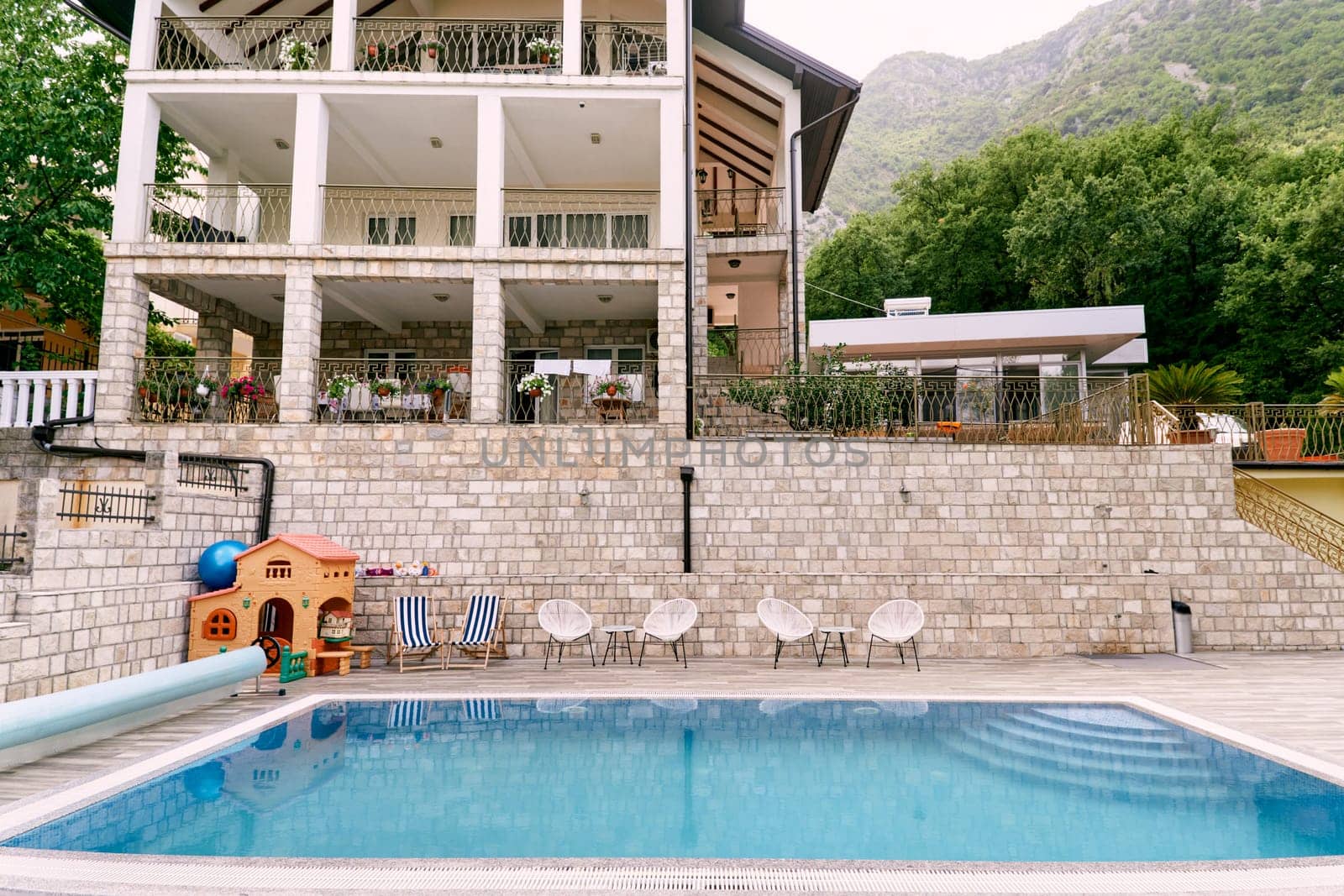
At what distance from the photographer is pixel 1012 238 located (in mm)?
27344

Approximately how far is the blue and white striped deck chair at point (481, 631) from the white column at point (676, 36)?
30.6 ft

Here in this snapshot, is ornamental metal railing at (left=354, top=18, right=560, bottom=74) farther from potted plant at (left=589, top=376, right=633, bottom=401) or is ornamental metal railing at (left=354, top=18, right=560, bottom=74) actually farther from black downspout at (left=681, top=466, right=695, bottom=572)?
black downspout at (left=681, top=466, right=695, bottom=572)

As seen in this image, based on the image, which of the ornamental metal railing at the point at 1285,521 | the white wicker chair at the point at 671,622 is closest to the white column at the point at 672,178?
the white wicker chair at the point at 671,622

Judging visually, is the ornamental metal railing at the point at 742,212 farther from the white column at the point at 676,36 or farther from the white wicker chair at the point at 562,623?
the white wicker chair at the point at 562,623

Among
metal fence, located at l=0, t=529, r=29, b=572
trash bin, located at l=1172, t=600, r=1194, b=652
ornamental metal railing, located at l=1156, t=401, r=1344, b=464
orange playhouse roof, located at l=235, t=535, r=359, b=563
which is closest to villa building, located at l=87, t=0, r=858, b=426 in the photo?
metal fence, located at l=0, t=529, r=29, b=572

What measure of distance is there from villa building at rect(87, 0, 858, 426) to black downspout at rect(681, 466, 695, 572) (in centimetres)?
128

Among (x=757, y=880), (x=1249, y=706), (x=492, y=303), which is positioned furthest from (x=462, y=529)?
(x=1249, y=706)

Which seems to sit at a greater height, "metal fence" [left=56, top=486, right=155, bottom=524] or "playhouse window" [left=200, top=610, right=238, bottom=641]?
"metal fence" [left=56, top=486, right=155, bottom=524]

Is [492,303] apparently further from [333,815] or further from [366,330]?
[333,815]

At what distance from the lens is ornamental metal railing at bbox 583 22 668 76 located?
46.2ft

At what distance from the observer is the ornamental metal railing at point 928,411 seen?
39.1ft

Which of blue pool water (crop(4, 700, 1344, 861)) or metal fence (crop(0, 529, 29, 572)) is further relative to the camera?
metal fence (crop(0, 529, 29, 572))

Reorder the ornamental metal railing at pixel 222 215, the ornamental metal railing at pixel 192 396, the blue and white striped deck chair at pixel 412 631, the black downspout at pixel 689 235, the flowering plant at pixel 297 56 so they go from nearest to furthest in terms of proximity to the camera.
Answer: the blue and white striped deck chair at pixel 412 631
the ornamental metal railing at pixel 192 396
the black downspout at pixel 689 235
the ornamental metal railing at pixel 222 215
the flowering plant at pixel 297 56

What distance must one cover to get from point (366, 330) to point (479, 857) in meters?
14.5
